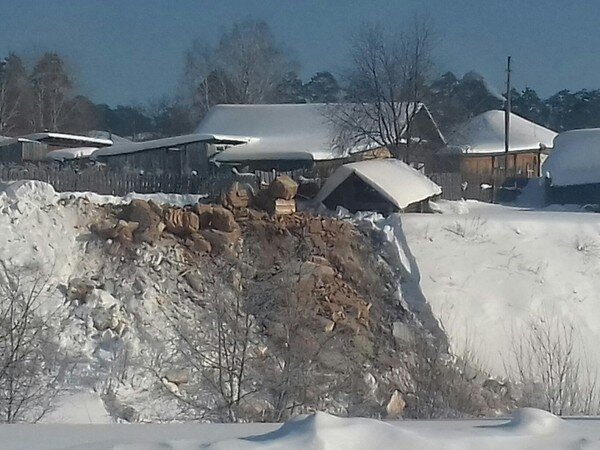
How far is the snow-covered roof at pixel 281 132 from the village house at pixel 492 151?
4598 millimetres

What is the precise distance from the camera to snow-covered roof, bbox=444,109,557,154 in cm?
5247

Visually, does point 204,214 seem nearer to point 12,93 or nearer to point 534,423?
point 534,423

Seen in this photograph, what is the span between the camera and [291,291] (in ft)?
50.9

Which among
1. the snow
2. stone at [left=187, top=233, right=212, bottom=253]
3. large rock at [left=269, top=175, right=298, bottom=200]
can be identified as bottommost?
stone at [left=187, top=233, right=212, bottom=253]

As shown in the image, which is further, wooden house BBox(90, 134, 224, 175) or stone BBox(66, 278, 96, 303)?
wooden house BBox(90, 134, 224, 175)

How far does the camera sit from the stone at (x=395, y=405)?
12.7 m

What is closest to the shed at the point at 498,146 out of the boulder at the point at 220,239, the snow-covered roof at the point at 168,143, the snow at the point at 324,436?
the snow-covered roof at the point at 168,143

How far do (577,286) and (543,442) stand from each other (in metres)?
16.7

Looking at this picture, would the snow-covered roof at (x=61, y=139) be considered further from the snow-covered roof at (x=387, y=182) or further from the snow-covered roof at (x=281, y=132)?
the snow-covered roof at (x=387, y=182)

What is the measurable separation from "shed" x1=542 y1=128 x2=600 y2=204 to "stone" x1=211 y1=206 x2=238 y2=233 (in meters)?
21.6

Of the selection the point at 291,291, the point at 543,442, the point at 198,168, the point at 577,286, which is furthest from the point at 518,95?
the point at 543,442

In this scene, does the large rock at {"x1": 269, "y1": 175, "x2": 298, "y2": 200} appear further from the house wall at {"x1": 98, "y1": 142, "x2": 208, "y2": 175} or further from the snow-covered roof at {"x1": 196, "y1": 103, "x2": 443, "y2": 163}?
the house wall at {"x1": 98, "y1": 142, "x2": 208, "y2": 175}

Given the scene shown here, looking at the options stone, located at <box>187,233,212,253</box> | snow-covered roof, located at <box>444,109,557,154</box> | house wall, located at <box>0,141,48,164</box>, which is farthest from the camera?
snow-covered roof, located at <box>444,109,557,154</box>

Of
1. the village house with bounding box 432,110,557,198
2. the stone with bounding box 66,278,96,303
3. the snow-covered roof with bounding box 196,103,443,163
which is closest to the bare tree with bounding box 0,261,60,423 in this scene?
the stone with bounding box 66,278,96,303
